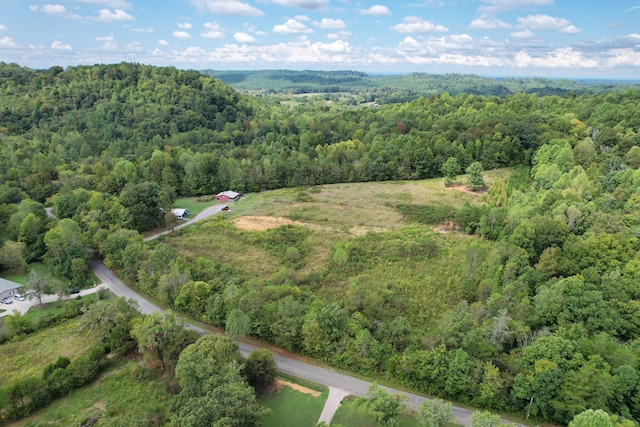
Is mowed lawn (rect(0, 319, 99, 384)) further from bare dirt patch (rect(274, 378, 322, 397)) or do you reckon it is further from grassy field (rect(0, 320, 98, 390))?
bare dirt patch (rect(274, 378, 322, 397))

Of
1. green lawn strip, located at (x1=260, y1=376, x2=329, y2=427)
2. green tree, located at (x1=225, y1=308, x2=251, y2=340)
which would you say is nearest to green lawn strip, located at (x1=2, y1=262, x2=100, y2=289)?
green tree, located at (x1=225, y1=308, x2=251, y2=340)

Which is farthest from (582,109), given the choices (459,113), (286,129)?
(286,129)

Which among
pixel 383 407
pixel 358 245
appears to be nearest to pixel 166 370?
pixel 383 407

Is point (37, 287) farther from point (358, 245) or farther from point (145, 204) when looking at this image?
point (358, 245)

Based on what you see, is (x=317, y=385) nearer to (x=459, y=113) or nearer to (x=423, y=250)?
(x=423, y=250)

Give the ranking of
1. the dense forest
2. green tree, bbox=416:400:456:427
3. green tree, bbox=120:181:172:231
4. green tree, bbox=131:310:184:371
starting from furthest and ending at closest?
1. green tree, bbox=120:181:172:231
2. green tree, bbox=131:310:184:371
3. the dense forest
4. green tree, bbox=416:400:456:427

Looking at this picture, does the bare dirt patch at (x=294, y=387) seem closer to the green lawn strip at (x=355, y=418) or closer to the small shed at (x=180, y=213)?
the green lawn strip at (x=355, y=418)
